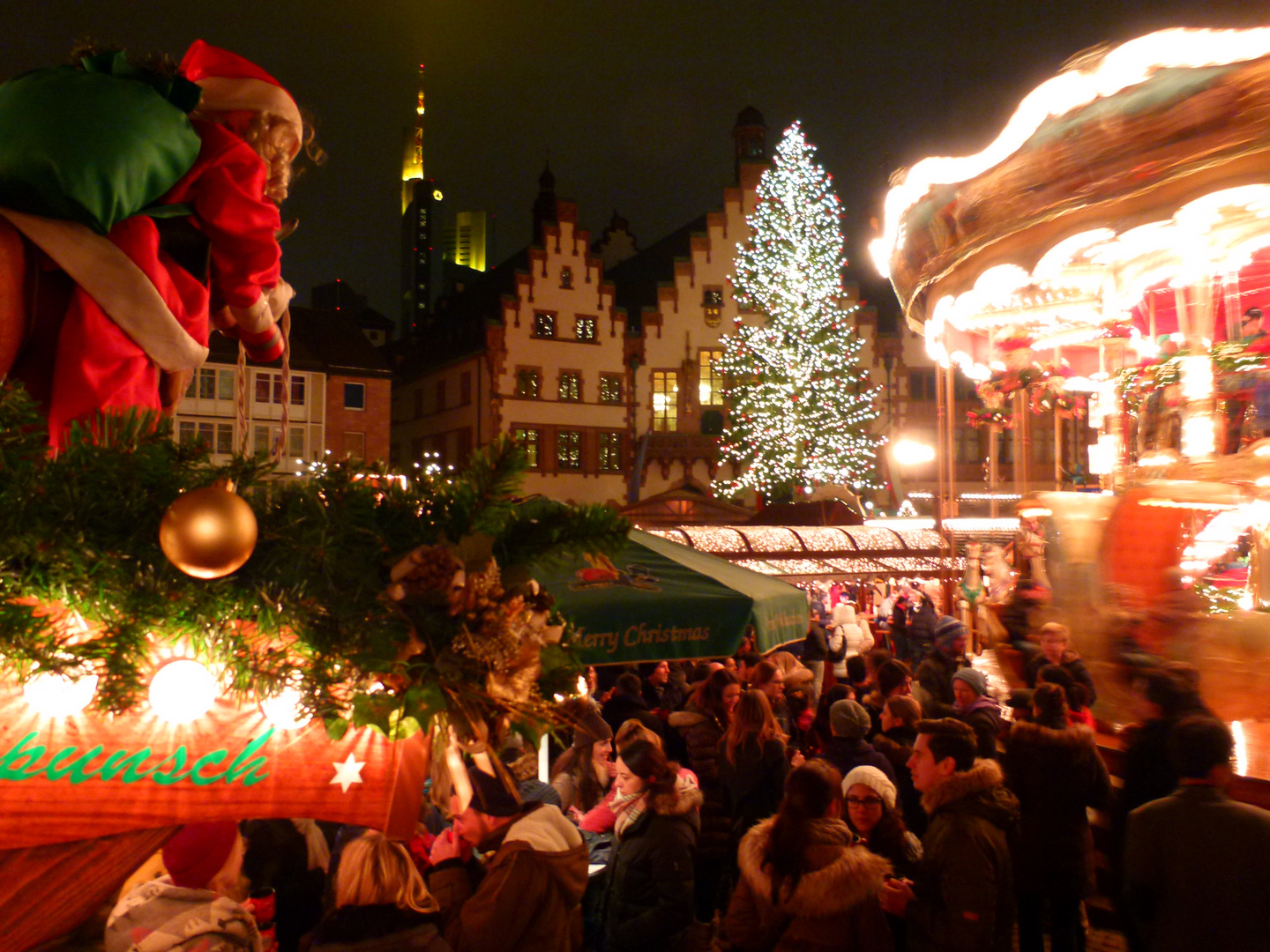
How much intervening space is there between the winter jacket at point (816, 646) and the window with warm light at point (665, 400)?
894 inches

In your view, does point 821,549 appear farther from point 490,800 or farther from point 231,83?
point 231,83

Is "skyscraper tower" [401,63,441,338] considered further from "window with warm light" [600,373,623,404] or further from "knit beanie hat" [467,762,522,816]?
"knit beanie hat" [467,762,522,816]

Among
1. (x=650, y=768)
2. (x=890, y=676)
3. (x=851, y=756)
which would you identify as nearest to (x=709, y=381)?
(x=890, y=676)

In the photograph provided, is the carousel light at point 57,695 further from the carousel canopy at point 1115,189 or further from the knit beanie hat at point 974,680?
the knit beanie hat at point 974,680

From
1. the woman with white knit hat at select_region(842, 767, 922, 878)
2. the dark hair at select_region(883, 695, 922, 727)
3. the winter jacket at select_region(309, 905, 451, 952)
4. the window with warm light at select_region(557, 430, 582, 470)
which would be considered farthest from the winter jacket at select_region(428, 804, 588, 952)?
the window with warm light at select_region(557, 430, 582, 470)

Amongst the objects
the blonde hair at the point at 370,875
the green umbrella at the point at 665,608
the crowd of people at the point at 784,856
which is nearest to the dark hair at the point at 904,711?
the crowd of people at the point at 784,856

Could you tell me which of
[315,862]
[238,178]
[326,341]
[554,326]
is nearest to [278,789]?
[238,178]

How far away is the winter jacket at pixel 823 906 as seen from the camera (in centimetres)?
394

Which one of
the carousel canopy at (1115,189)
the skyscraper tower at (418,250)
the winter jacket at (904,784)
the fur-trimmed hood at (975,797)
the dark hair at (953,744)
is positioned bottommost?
the winter jacket at (904,784)

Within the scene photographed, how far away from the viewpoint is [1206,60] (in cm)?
419

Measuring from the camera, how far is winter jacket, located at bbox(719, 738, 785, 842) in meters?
6.30

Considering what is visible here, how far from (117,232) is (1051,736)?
5338 mm

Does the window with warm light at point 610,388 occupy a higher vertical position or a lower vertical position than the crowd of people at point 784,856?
higher

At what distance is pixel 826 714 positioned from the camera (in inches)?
319
